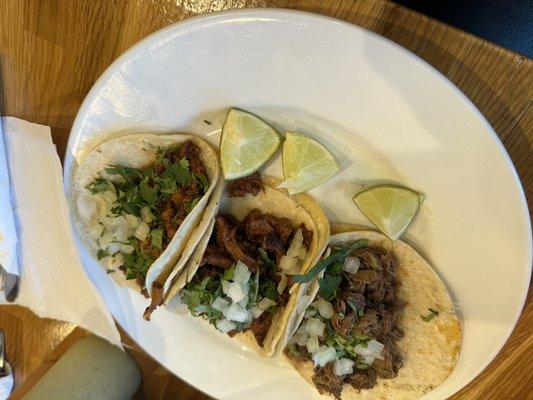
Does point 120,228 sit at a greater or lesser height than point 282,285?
lesser

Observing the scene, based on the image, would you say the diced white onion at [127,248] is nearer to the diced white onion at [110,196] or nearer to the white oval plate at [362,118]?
the diced white onion at [110,196]

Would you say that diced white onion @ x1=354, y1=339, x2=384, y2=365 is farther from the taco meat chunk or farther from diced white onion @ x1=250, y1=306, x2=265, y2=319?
diced white onion @ x1=250, y1=306, x2=265, y2=319

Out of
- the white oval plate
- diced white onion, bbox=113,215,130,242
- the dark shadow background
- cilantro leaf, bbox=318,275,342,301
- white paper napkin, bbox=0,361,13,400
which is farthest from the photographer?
white paper napkin, bbox=0,361,13,400

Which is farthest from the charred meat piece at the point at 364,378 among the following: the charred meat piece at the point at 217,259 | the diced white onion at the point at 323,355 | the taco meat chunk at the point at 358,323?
the charred meat piece at the point at 217,259

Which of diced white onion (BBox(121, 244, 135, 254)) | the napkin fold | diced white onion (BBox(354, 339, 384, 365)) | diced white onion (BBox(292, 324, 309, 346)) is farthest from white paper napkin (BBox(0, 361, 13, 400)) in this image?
diced white onion (BBox(354, 339, 384, 365))

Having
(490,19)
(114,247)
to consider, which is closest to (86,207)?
(114,247)

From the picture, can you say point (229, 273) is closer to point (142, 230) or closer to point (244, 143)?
point (142, 230)
